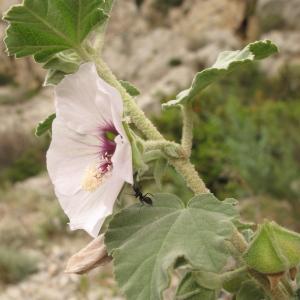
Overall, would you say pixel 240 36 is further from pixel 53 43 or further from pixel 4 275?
pixel 53 43

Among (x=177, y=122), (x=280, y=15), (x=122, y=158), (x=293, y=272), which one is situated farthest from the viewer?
(x=280, y=15)

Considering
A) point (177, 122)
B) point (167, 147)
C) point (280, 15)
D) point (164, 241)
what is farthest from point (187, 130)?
point (280, 15)

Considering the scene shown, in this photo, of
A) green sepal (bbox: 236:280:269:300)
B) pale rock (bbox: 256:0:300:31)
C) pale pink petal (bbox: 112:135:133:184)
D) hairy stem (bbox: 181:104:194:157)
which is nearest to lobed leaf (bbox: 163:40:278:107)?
hairy stem (bbox: 181:104:194:157)

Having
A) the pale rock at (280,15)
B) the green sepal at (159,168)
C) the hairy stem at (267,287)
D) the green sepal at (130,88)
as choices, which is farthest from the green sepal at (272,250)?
the pale rock at (280,15)

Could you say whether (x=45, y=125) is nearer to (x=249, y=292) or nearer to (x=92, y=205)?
(x=92, y=205)

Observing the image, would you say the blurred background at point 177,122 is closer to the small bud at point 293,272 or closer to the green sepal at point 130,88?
the green sepal at point 130,88

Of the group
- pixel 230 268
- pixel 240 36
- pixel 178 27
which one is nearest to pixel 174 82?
pixel 240 36

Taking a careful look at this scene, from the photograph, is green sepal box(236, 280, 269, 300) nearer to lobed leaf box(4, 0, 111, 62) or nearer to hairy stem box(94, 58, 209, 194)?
hairy stem box(94, 58, 209, 194)
